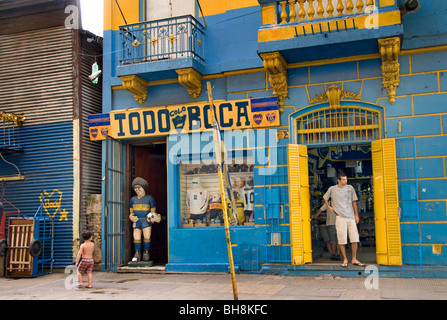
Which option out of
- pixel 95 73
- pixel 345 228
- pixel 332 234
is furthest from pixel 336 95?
Answer: pixel 95 73

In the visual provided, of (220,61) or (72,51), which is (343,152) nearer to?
(220,61)

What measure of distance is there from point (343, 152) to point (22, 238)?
8203 mm

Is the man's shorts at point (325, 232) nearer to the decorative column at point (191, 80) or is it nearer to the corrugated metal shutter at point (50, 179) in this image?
the decorative column at point (191, 80)

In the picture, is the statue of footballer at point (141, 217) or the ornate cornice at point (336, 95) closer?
the ornate cornice at point (336, 95)

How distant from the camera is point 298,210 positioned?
10086 millimetres

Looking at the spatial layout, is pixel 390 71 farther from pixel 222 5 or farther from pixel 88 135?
pixel 88 135

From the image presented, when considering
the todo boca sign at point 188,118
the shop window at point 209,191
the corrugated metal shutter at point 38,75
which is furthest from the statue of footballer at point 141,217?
the corrugated metal shutter at point 38,75

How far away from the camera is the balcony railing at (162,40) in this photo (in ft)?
36.5

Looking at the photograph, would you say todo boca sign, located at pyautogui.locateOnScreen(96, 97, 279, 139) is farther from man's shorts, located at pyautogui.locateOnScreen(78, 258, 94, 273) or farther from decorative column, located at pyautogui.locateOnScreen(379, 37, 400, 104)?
man's shorts, located at pyautogui.locateOnScreen(78, 258, 94, 273)

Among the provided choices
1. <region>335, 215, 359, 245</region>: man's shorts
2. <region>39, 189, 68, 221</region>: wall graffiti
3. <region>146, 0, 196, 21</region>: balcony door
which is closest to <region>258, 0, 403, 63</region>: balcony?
<region>146, 0, 196, 21</region>: balcony door

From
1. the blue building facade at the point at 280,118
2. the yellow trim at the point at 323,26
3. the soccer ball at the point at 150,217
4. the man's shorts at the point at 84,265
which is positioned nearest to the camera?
the man's shorts at the point at 84,265

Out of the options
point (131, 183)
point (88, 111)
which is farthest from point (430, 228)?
point (88, 111)

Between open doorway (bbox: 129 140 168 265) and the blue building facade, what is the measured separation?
0.08 metres

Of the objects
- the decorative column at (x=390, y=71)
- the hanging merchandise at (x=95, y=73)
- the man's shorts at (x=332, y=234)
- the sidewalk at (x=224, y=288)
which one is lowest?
the sidewalk at (x=224, y=288)
